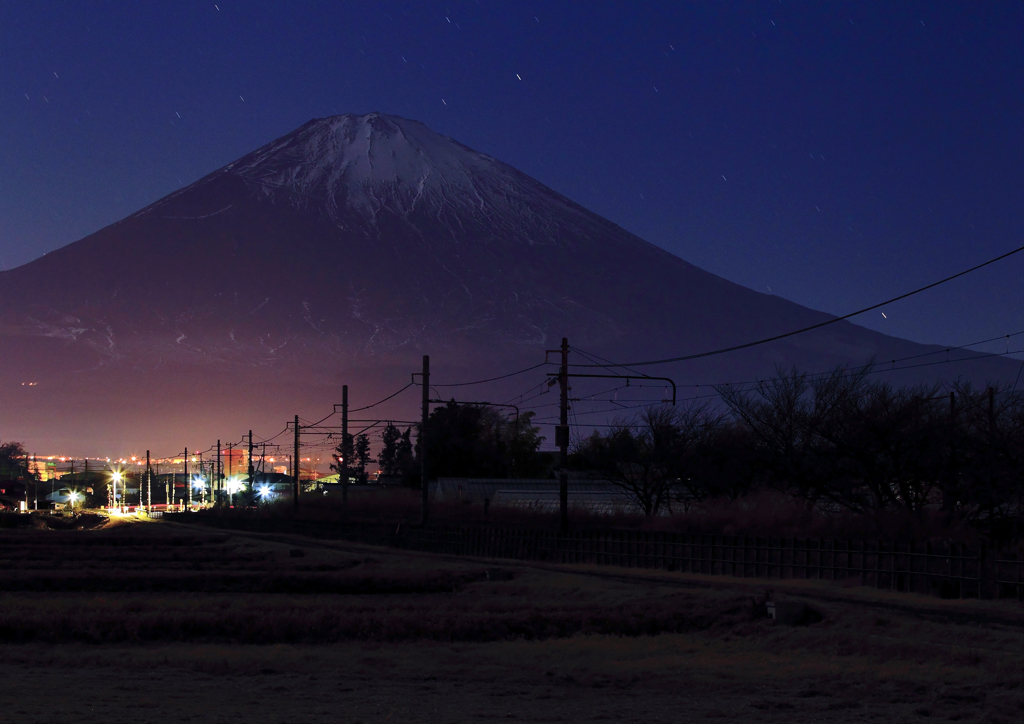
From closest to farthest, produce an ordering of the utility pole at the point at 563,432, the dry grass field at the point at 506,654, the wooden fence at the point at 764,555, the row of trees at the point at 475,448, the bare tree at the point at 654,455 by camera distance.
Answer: the dry grass field at the point at 506,654 < the wooden fence at the point at 764,555 < the utility pole at the point at 563,432 < the bare tree at the point at 654,455 < the row of trees at the point at 475,448

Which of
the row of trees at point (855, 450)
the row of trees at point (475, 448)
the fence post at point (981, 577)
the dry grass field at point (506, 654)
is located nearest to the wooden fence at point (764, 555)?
the fence post at point (981, 577)

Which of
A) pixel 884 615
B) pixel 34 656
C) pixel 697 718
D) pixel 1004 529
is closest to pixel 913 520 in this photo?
pixel 1004 529

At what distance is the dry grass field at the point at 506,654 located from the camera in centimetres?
1486

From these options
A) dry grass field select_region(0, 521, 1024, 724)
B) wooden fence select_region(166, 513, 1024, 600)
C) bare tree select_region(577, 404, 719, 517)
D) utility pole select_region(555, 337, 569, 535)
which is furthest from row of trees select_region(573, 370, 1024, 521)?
dry grass field select_region(0, 521, 1024, 724)

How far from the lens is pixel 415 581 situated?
119 ft

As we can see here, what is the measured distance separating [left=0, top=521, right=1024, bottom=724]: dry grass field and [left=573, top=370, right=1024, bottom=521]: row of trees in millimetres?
15651

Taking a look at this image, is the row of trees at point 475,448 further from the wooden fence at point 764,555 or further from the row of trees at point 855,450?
the wooden fence at point 764,555

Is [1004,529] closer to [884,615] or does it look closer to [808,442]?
[808,442]

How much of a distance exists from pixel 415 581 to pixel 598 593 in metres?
7.87

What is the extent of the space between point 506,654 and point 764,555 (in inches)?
599

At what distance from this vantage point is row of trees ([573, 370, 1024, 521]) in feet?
141

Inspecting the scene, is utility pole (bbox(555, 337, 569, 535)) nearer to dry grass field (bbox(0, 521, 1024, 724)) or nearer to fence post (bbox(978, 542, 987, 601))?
dry grass field (bbox(0, 521, 1024, 724))

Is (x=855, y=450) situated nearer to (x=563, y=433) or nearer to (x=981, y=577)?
(x=563, y=433)

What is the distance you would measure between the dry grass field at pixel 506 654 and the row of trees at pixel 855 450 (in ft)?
51.3
